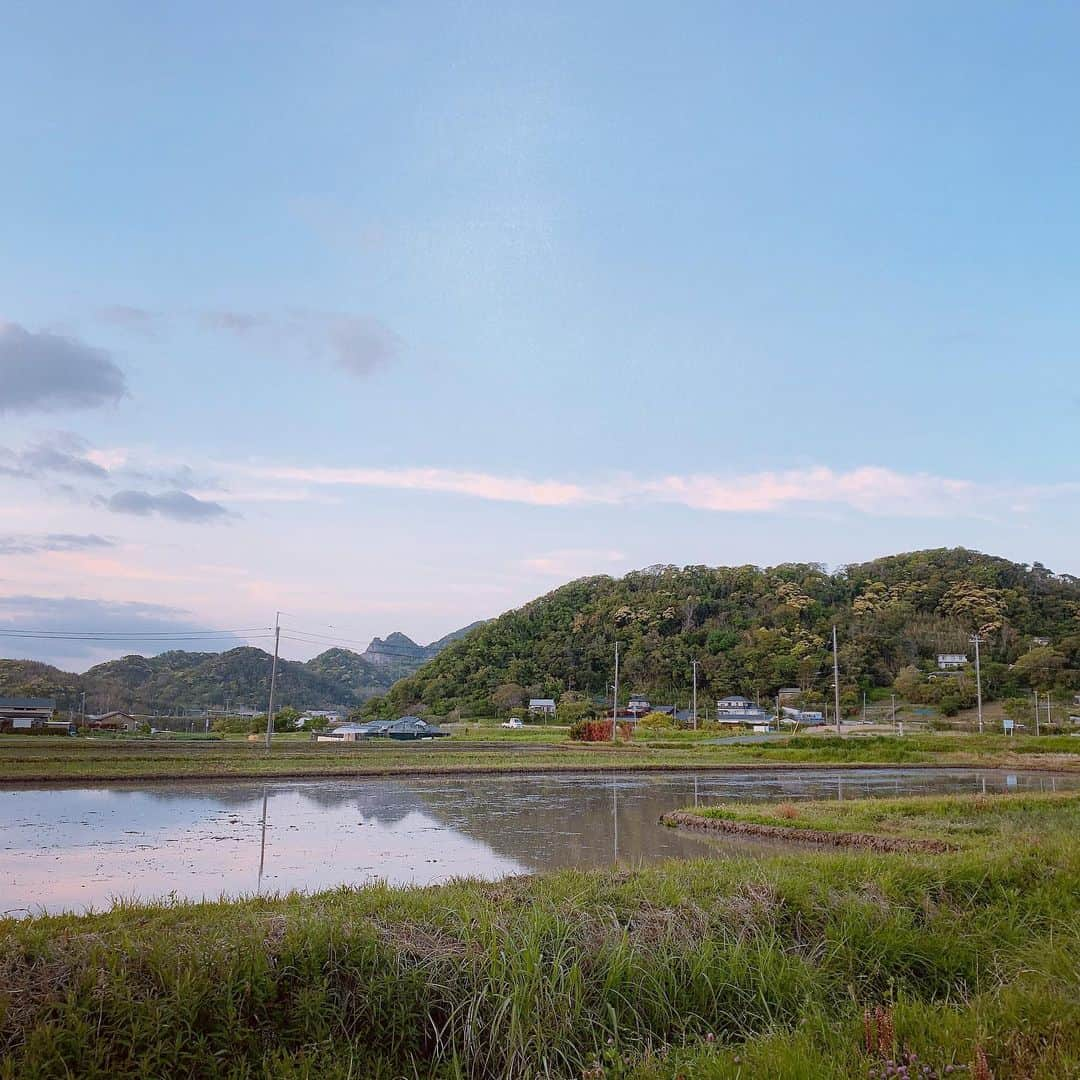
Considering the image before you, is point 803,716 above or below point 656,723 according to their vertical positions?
above

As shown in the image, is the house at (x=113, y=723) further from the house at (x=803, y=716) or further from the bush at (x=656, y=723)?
the house at (x=803, y=716)

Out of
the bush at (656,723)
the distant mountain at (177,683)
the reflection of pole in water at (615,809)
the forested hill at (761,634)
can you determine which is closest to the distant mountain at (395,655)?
the distant mountain at (177,683)

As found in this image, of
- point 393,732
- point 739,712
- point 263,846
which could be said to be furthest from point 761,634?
point 263,846

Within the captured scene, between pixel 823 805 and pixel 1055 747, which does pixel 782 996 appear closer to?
pixel 823 805

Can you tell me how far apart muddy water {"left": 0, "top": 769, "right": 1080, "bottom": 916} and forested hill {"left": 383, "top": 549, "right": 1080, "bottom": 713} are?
179 feet

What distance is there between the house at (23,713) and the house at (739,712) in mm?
50672

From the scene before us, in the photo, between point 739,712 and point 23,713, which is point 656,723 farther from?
point 23,713

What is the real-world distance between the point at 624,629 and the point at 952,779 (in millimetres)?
60852

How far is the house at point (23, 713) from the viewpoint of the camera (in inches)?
2074

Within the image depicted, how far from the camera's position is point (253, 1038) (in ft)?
15.1

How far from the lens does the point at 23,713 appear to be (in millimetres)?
58188

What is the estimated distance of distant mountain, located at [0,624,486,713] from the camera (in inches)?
3226

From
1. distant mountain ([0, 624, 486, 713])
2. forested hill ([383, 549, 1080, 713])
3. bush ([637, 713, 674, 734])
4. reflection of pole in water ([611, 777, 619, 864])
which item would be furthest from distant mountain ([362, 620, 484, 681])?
reflection of pole in water ([611, 777, 619, 864])

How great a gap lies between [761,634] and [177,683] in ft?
216
